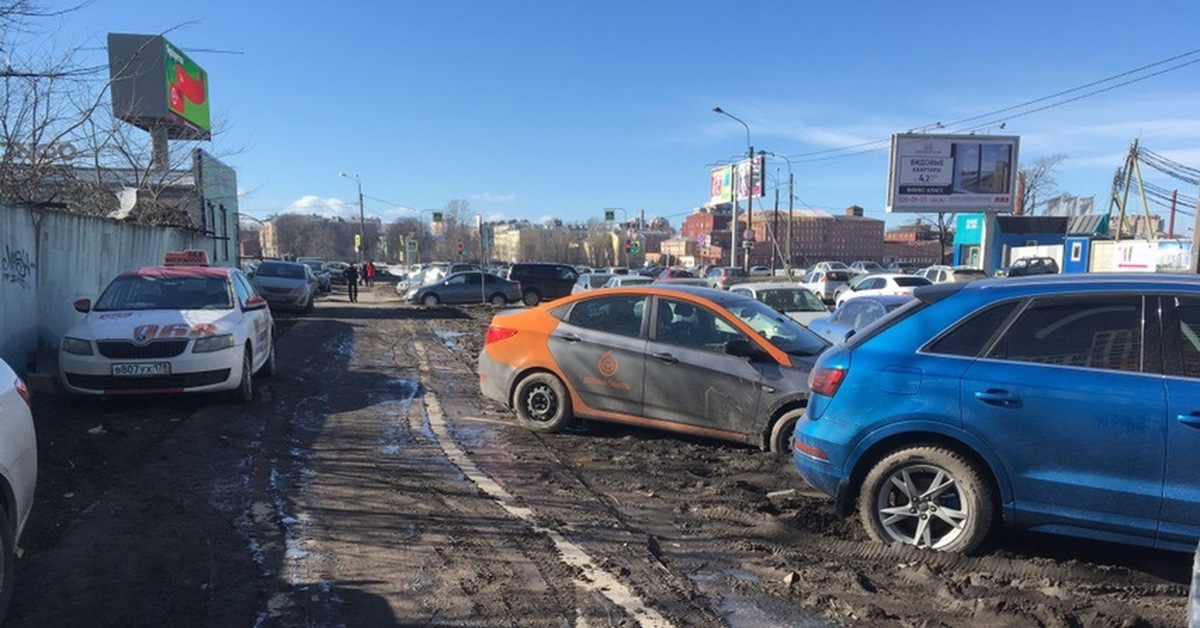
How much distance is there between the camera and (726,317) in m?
6.49

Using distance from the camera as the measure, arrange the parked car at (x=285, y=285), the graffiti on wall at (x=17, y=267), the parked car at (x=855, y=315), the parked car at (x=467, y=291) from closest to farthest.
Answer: the graffiti on wall at (x=17, y=267) < the parked car at (x=855, y=315) < the parked car at (x=285, y=285) < the parked car at (x=467, y=291)

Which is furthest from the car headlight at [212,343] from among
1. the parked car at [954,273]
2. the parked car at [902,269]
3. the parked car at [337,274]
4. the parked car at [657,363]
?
the parked car at [337,274]

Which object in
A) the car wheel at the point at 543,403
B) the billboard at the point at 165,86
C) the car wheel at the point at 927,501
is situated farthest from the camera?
Answer: the billboard at the point at 165,86

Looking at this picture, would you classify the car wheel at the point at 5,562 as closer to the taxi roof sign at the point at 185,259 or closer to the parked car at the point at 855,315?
the taxi roof sign at the point at 185,259

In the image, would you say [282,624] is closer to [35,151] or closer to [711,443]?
[711,443]

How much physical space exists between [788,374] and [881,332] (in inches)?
69.8

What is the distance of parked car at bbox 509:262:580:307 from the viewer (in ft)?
107

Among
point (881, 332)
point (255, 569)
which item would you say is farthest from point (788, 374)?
point (255, 569)

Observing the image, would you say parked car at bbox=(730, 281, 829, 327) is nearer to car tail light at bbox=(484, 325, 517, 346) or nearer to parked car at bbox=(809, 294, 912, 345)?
parked car at bbox=(809, 294, 912, 345)

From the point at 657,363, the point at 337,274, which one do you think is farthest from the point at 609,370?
the point at 337,274

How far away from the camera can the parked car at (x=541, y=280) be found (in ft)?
107

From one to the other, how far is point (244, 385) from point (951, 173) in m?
40.6

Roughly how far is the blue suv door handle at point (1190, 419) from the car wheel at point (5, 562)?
5.44m

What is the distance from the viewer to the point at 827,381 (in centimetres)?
439
